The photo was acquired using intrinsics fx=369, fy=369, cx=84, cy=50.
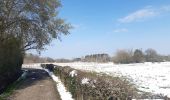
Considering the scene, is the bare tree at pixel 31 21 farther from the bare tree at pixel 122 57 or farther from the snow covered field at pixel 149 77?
the bare tree at pixel 122 57

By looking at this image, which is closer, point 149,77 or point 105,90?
point 105,90

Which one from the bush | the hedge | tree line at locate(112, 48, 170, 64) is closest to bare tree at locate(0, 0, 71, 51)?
the bush

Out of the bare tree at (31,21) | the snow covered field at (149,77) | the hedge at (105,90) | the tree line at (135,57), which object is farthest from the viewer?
the tree line at (135,57)

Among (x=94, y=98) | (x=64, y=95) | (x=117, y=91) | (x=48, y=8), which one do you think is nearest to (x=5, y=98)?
(x=64, y=95)

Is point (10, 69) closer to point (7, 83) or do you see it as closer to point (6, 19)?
point (7, 83)

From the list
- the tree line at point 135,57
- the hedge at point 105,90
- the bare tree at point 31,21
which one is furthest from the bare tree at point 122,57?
Answer: the hedge at point 105,90

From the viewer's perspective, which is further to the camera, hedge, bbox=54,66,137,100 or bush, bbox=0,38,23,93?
bush, bbox=0,38,23,93

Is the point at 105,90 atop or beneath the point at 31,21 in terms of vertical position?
beneath

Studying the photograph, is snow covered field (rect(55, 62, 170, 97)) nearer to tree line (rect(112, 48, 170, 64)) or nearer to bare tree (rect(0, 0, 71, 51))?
bare tree (rect(0, 0, 71, 51))

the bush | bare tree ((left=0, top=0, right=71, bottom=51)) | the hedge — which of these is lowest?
the hedge

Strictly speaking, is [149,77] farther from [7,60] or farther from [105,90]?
[105,90]

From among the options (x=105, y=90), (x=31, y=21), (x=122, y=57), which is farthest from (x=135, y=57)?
(x=105, y=90)

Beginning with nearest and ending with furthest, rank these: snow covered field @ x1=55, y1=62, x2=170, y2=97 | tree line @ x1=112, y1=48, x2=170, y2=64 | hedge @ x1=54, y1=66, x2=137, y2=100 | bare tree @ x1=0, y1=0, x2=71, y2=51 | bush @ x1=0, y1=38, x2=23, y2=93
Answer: hedge @ x1=54, y1=66, x2=137, y2=100 < snow covered field @ x1=55, y1=62, x2=170, y2=97 < bush @ x1=0, y1=38, x2=23, y2=93 < bare tree @ x1=0, y1=0, x2=71, y2=51 < tree line @ x1=112, y1=48, x2=170, y2=64

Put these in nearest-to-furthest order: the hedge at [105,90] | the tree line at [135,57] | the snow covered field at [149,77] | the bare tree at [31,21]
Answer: the hedge at [105,90]
the snow covered field at [149,77]
the bare tree at [31,21]
the tree line at [135,57]
